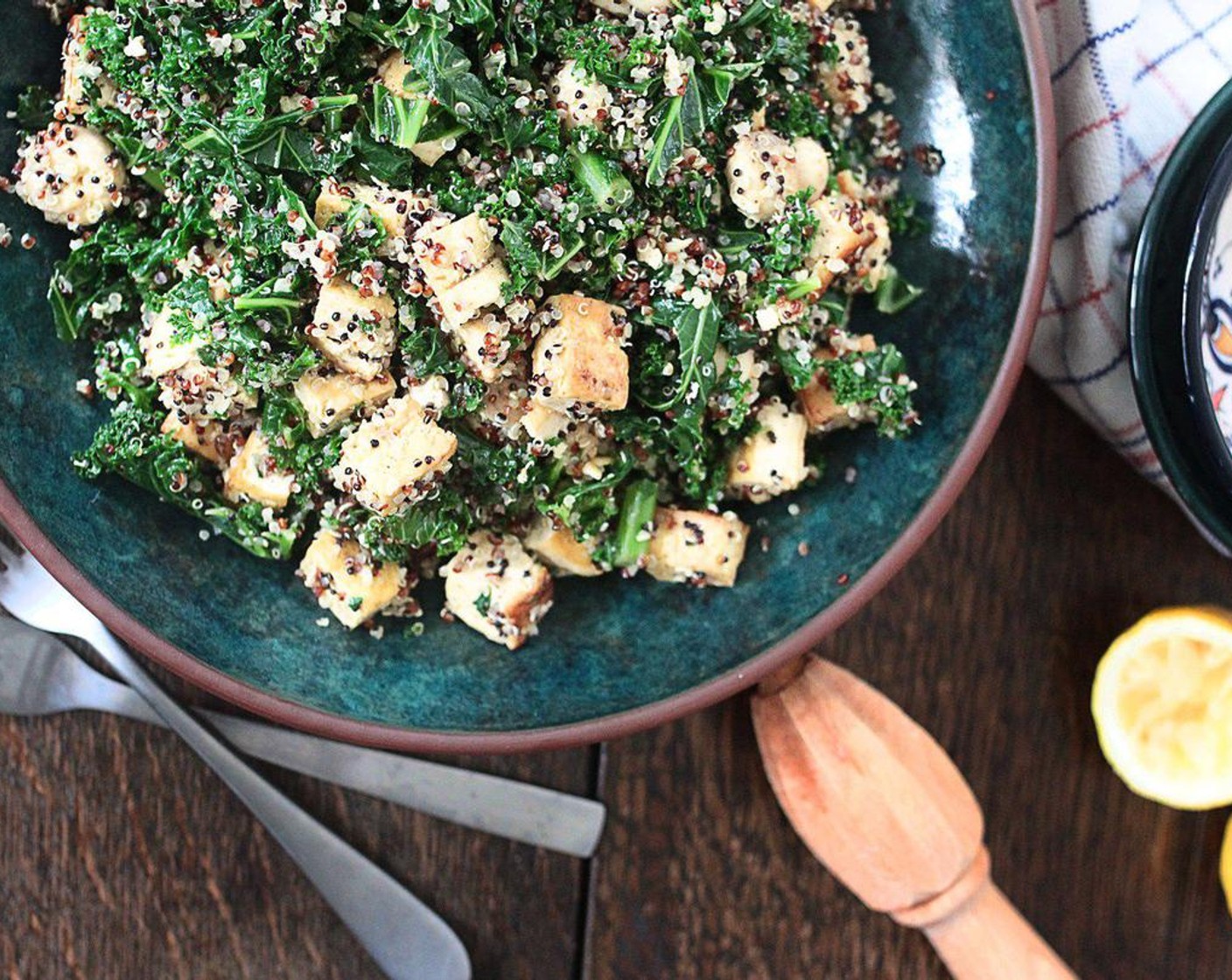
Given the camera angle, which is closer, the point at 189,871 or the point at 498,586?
the point at 498,586

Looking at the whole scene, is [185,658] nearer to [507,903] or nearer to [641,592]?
[641,592]

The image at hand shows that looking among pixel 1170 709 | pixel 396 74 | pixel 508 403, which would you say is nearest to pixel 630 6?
pixel 396 74

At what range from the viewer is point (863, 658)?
2.51 meters

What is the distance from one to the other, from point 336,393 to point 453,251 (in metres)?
0.26

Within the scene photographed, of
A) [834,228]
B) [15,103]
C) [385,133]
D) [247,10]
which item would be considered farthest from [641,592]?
[15,103]

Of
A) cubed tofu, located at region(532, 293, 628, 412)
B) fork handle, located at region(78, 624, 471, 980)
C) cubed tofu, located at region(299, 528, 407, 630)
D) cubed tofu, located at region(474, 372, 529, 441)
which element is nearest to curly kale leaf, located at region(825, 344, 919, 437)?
cubed tofu, located at region(532, 293, 628, 412)

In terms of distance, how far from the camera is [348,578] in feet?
6.23

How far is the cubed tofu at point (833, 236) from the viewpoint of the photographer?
6.15 feet

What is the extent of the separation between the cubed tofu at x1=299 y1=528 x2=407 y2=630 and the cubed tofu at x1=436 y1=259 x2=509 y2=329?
0.41 m

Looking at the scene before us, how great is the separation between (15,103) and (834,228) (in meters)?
1.21

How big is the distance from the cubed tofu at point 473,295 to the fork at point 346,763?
1.00 meters

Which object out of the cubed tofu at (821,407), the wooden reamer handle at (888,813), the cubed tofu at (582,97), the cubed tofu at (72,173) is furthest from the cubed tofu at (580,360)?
the wooden reamer handle at (888,813)

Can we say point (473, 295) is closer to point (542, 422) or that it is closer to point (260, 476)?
point (542, 422)

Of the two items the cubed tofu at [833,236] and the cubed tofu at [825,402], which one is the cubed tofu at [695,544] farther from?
the cubed tofu at [833,236]
